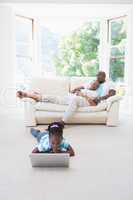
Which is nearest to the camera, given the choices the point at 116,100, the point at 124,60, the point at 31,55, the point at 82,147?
the point at 82,147

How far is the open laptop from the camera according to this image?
241cm

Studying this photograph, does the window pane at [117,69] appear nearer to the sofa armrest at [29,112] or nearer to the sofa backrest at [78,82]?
the sofa backrest at [78,82]

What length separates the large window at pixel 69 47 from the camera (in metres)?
7.07

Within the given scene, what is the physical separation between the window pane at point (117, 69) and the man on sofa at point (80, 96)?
2007 mm

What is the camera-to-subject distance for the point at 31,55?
22.8ft

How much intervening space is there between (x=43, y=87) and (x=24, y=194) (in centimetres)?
302

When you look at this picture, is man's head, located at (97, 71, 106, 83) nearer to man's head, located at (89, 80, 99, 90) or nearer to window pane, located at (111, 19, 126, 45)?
man's head, located at (89, 80, 99, 90)

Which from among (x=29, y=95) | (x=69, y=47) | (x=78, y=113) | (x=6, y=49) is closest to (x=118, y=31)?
(x=69, y=47)

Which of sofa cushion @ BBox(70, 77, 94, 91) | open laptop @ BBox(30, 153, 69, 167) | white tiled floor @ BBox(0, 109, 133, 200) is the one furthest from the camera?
sofa cushion @ BBox(70, 77, 94, 91)

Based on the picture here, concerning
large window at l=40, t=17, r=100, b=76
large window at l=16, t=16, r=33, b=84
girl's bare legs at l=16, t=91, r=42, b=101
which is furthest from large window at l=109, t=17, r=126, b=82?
girl's bare legs at l=16, t=91, r=42, b=101

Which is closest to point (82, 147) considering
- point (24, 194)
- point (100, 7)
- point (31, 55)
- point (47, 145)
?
point (47, 145)

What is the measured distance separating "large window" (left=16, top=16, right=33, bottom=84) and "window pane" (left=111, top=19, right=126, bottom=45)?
2.02 meters

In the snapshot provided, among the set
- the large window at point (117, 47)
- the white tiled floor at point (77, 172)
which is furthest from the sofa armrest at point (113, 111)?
the large window at point (117, 47)

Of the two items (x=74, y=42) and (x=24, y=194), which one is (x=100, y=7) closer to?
(x=74, y=42)
